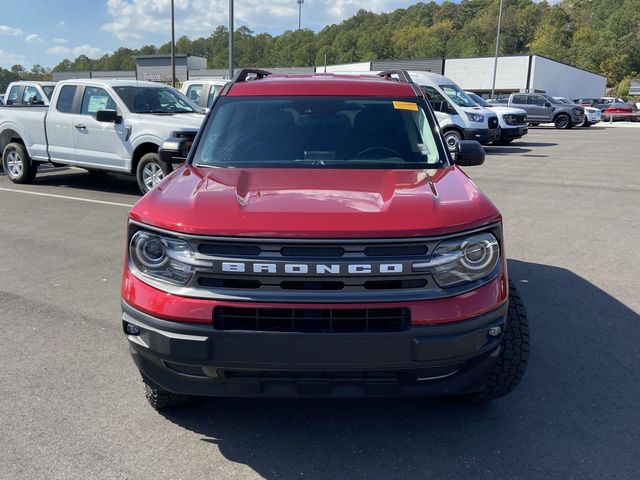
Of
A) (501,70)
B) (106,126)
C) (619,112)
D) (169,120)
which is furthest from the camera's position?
(501,70)

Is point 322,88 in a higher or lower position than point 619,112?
higher

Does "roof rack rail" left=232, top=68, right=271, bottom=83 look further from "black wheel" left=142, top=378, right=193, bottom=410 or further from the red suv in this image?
"black wheel" left=142, top=378, right=193, bottom=410

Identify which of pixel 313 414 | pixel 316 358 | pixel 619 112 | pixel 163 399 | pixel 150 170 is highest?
pixel 619 112

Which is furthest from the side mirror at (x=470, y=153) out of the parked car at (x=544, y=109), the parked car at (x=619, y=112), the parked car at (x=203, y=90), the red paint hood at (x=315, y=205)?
the parked car at (x=619, y=112)

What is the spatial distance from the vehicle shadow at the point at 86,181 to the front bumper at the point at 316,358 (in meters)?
8.18

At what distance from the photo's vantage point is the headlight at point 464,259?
2.60 m

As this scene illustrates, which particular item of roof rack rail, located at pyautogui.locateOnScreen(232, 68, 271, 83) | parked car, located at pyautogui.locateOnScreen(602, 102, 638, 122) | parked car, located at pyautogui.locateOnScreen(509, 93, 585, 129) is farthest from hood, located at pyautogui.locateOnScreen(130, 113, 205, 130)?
parked car, located at pyautogui.locateOnScreen(602, 102, 638, 122)

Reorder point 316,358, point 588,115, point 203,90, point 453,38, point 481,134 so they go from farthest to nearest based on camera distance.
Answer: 1. point 453,38
2. point 588,115
3. point 481,134
4. point 203,90
5. point 316,358

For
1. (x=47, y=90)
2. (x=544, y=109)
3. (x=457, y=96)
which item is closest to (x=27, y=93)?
(x=47, y=90)

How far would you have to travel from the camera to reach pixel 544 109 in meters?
30.1

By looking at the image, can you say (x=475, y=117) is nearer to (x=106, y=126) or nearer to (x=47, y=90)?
(x=106, y=126)

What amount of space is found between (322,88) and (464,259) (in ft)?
7.00

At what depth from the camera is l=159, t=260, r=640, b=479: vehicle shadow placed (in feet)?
9.20

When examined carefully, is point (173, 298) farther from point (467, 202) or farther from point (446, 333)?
point (467, 202)
